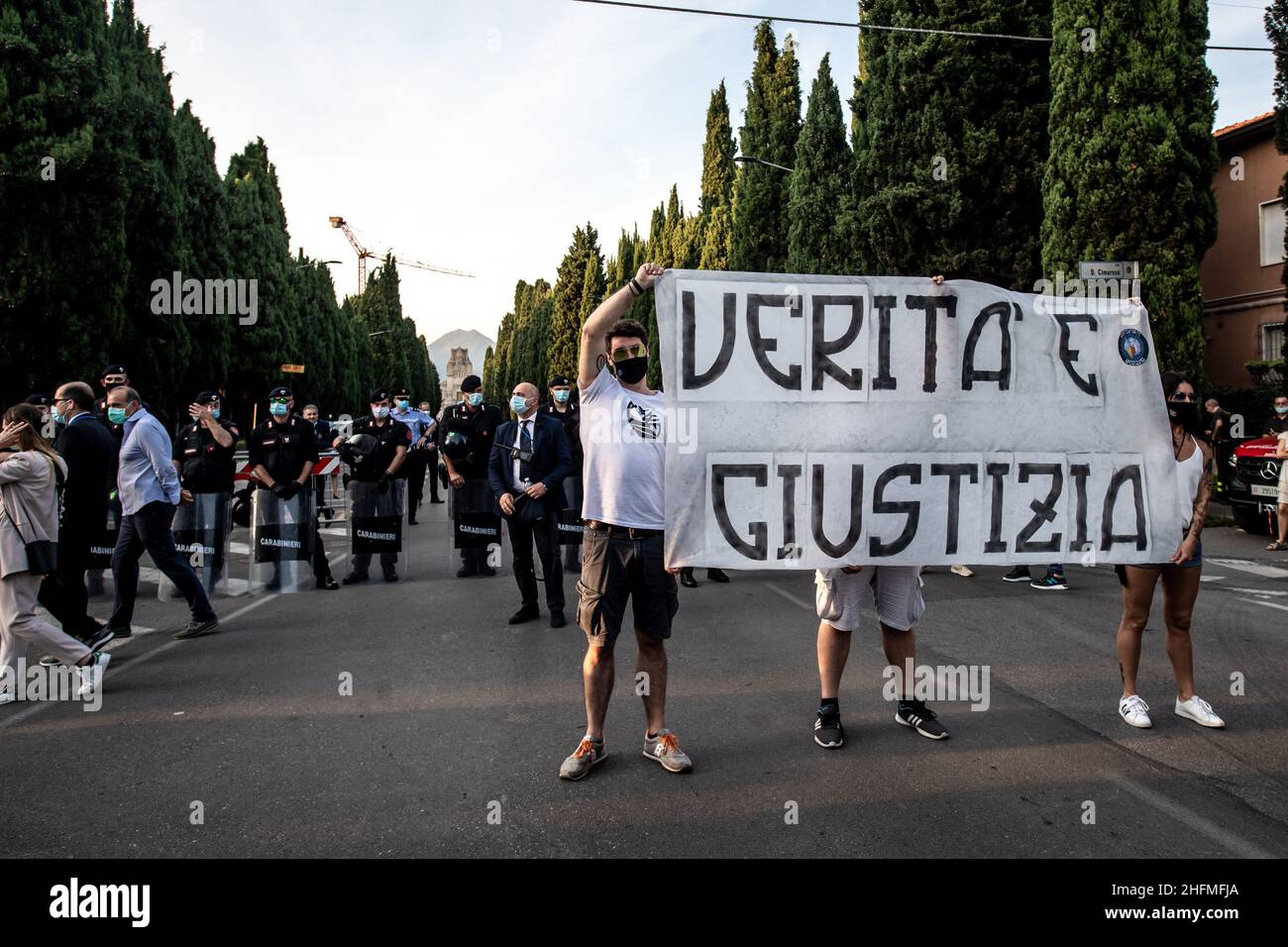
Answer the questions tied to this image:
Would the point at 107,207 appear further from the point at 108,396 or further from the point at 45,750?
the point at 45,750

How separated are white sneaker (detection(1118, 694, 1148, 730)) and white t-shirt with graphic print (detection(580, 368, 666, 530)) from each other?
2.88 metres

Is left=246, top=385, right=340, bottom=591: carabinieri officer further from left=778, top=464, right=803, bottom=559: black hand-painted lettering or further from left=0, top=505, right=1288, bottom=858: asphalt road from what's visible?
left=778, top=464, right=803, bottom=559: black hand-painted lettering

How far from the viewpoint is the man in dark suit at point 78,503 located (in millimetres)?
6480

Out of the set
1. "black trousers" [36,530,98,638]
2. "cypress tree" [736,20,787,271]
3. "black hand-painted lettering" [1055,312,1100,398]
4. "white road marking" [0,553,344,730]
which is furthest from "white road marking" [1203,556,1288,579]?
"cypress tree" [736,20,787,271]

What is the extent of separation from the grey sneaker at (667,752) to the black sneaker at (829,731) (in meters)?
0.72

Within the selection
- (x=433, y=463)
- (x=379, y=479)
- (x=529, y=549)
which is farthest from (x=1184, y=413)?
(x=433, y=463)

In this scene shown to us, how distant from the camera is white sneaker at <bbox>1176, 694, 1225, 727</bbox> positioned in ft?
15.3

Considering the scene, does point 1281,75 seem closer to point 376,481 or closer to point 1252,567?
point 1252,567

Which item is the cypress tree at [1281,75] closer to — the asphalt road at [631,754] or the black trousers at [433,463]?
the asphalt road at [631,754]

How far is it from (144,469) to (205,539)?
7.64ft

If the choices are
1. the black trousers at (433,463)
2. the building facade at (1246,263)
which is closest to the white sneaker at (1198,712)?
the black trousers at (433,463)

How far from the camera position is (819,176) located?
27250 mm

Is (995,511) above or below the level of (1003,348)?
below

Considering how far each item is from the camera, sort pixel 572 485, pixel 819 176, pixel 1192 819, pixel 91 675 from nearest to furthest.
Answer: pixel 1192 819, pixel 91 675, pixel 572 485, pixel 819 176
